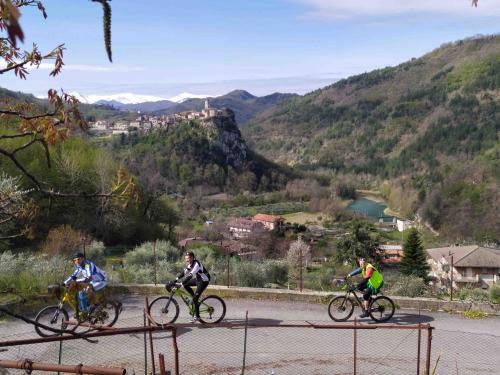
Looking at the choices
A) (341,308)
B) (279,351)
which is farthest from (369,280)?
(279,351)

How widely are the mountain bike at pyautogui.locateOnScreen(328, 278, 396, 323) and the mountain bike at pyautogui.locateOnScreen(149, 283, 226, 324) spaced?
200 cm

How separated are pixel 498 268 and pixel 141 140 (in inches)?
3635

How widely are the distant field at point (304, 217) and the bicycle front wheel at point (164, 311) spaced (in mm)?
76195

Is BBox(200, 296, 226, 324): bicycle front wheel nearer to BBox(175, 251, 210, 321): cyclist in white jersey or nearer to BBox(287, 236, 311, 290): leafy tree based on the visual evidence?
BBox(175, 251, 210, 321): cyclist in white jersey

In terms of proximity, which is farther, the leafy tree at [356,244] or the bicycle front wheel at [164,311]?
the leafy tree at [356,244]

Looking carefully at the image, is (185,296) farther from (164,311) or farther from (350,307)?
(350,307)

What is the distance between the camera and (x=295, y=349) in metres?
8.09

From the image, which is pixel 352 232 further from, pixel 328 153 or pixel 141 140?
pixel 328 153

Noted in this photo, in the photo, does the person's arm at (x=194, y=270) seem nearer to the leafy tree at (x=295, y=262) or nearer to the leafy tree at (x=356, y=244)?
the leafy tree at (x=295, y=262)

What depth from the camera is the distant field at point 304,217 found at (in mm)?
86375

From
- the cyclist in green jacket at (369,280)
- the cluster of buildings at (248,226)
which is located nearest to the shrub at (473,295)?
the cyclist in green jacket at (369,280)

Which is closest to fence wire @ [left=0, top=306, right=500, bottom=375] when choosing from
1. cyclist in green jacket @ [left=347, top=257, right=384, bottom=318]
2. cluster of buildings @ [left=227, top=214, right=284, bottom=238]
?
cyclist in green jacket @ [left=347, top=257, right=384, bottom=318]

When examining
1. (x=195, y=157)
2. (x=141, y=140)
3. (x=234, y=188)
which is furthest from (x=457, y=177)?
(x=141, y=140)

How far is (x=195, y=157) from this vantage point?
378ft
